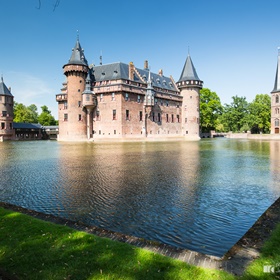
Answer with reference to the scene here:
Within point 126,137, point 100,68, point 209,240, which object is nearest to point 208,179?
point 209,240

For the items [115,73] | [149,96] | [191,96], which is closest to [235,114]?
[191,96]

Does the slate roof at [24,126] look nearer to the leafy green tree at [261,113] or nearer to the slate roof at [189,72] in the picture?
the slate roof at [189,72]

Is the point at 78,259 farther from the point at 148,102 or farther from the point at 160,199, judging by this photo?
the point at 148,102

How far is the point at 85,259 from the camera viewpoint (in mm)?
4184

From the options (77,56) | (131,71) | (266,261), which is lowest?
(266,261)

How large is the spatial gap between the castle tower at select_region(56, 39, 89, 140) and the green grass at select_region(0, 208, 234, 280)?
162 feet

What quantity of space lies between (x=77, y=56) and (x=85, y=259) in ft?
176

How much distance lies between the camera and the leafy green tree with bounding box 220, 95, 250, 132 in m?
84.2

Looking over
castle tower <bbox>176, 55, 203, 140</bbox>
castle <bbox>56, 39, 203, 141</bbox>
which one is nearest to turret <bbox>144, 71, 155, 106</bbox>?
castle <bbox>56, 39, 203, 141</bbox>

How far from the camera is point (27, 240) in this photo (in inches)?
192

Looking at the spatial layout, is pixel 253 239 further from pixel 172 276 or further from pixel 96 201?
pixel 96 201

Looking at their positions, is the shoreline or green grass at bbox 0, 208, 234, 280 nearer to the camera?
green grass at bbox 0, 208, 234, 280

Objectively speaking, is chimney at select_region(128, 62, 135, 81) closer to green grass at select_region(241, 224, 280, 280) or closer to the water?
the water

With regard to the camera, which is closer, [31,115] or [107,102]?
[107,102]
